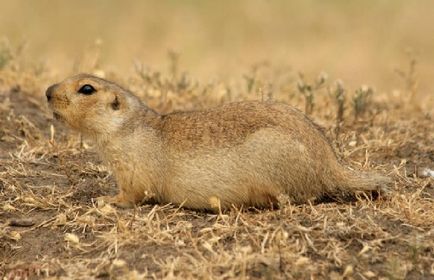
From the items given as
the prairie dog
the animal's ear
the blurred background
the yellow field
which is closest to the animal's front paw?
the prairie dog

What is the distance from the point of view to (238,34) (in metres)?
13.6

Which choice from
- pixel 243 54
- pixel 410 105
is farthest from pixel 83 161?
pixel 243 54

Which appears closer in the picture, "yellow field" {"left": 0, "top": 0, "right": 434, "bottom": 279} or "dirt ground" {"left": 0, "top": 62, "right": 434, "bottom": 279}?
"dirt ground" {"left": 0, "top": 62, "right": 434, "bottom": 279}

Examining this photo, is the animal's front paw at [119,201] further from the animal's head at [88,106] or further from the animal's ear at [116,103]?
the animal's ear at [116,103]

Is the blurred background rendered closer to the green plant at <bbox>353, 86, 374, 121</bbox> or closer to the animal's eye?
the green plant at <bbox>353, 86, 374, 121</bbox>

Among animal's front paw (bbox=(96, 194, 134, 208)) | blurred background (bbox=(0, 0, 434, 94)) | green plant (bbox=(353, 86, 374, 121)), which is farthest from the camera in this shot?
blurred background (bbox=(0, 0, 434, 94))

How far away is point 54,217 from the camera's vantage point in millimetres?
5277

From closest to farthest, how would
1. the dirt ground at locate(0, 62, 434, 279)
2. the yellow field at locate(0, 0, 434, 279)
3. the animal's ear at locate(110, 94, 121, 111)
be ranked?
the dirt ground at locate(0, 62, 434, 279) → the yellow field at locate(0, 0, 434, 279) → the animal's ear at locate(110, 94, 121, 111)

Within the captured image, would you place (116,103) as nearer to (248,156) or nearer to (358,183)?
(248,156)

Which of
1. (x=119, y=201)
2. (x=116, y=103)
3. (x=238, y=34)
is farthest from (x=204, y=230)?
(x=238, y=34)

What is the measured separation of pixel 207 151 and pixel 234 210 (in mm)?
417

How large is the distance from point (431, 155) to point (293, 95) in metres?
2.19

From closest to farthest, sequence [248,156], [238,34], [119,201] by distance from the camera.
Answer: [248,156], [119,201], [238,34]

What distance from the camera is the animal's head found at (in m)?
5.55
